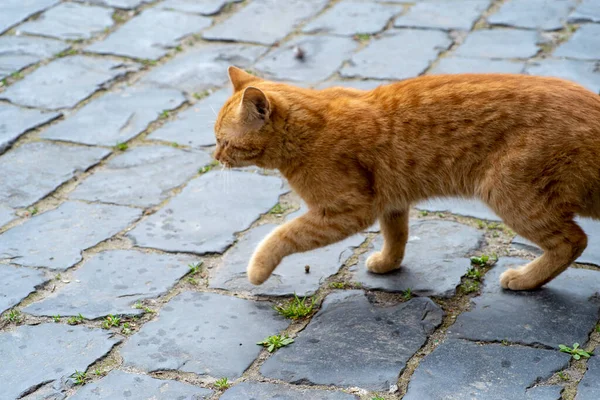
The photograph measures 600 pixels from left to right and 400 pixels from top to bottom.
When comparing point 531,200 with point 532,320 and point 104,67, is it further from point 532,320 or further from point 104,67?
point 104,67

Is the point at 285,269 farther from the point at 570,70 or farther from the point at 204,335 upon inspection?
the point at 570,70

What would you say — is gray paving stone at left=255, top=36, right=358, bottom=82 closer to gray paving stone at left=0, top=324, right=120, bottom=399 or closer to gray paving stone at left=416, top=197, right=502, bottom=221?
gray paving stone at left=416, top=197, right=502, bottom=221

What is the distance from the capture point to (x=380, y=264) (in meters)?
4.34

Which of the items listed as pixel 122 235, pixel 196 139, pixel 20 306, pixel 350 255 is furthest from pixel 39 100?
pixel 350 255

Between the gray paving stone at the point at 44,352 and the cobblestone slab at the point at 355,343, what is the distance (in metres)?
0.79

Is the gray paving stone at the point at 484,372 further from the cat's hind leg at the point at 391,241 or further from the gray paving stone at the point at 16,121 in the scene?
the gray paving stone at the point at 16,121

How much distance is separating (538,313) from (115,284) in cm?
208

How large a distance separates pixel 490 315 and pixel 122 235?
2059 mm

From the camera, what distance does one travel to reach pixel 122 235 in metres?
4.73

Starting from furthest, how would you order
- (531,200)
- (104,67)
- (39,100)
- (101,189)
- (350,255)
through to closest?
(104,67), (39,100), (101,189), (350,255), (531,200)

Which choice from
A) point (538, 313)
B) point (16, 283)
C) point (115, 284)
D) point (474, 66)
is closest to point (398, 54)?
point (474, 66)

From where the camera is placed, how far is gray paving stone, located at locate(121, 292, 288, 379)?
3693 mm

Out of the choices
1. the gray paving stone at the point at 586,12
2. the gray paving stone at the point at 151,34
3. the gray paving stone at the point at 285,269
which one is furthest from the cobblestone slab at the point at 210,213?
the gray paving stone at the point at 586,12

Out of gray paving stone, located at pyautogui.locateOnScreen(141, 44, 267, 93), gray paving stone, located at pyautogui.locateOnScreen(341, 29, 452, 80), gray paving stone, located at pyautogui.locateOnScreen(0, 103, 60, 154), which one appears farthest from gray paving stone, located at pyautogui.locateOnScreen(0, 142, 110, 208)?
gray paving stone, located at pyautogui.locateOnScreen(341, 29, 452, 80)
